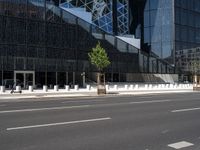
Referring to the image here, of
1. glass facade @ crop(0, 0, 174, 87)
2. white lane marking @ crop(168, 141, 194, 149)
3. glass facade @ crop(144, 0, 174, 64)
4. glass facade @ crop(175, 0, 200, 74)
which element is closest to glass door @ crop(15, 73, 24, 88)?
glass facade @ crop(0, 0, 174, 87)

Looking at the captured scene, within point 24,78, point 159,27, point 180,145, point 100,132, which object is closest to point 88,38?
point 24,78

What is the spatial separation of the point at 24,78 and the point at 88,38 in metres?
12.3

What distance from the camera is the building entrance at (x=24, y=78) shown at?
50944 millimetres

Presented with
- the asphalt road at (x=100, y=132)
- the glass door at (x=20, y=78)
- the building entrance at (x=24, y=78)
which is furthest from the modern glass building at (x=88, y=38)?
the asphalt road at (x=100, y=132)

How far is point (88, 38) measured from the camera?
59094 mm

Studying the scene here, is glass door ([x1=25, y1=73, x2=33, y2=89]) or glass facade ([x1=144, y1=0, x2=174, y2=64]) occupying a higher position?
glass facade ([x1=144, y1=0, x2=174, y2=64])

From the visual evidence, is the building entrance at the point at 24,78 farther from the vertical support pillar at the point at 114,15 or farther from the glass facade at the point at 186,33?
the glass facade at the point at 186,33

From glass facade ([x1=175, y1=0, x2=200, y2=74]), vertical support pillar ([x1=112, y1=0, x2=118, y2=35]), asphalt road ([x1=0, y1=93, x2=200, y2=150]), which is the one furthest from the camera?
vertical support pillar ([x1=112, y1=0, x2=118, y2=35])

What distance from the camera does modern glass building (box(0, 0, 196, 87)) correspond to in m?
51.1

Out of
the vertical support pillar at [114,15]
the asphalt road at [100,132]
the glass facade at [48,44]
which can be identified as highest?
the vertical support pillar at [114,15]

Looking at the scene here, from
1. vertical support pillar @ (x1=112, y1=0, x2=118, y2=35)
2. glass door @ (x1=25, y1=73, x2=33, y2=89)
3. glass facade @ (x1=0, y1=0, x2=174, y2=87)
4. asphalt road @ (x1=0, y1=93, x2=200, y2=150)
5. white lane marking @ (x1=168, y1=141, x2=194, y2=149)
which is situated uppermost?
vertical support pillar @ (x1=112, y1=0, x2=118, y2=35)

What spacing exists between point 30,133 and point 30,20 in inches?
1683

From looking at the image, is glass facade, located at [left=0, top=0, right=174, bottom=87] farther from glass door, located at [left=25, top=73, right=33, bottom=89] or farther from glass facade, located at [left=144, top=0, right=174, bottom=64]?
glass facade, located at [left=144, top=0, right=174, bottom=64]

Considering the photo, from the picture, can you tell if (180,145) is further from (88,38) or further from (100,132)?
(88,38)
